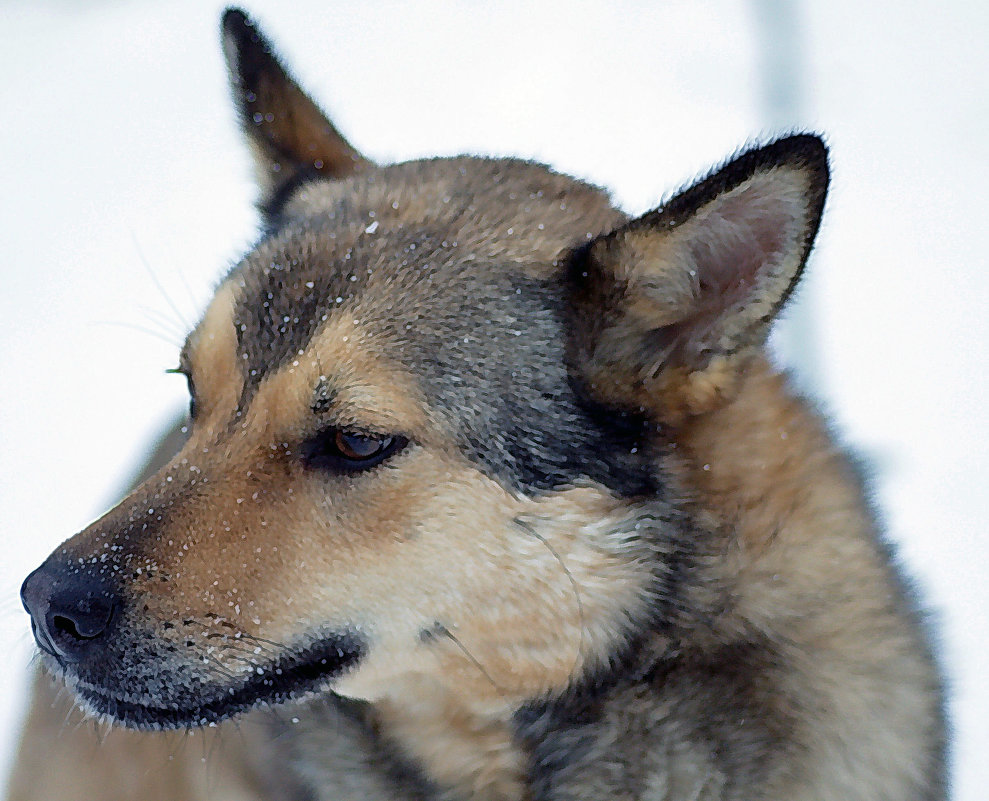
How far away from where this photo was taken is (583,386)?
6.37 feet

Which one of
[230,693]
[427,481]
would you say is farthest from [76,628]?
[427,481]

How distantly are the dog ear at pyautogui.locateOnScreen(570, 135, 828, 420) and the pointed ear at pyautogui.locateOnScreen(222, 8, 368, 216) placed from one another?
35.3 inches

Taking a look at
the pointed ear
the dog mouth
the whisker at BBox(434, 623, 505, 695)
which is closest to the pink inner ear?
the whisker at BBox(434, 623, 505, 695)

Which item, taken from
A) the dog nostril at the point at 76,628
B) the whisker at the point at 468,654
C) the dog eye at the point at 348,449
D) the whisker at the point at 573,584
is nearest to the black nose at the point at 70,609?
the dog nostril at the point at 76,628

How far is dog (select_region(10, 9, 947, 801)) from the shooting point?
1.82m

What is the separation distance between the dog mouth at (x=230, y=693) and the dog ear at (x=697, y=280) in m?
0.69

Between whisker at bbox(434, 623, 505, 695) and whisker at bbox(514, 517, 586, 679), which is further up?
whisker at bbox(514, 517, 586, 679)

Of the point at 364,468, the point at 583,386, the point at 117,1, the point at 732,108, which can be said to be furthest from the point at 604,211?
the point at 117,1

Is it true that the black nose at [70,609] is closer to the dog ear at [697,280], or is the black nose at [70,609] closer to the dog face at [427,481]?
the dog face at [427,481]

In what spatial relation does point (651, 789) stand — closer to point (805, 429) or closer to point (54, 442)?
point (805, 429)

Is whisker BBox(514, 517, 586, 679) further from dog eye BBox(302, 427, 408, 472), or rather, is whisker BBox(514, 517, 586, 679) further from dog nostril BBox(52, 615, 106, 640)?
dog nostril BBox(52, 615, 106, 640)

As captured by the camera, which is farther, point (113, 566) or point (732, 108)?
point (732, 108)

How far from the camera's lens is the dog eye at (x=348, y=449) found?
1.87m

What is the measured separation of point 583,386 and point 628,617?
17.6 inches
